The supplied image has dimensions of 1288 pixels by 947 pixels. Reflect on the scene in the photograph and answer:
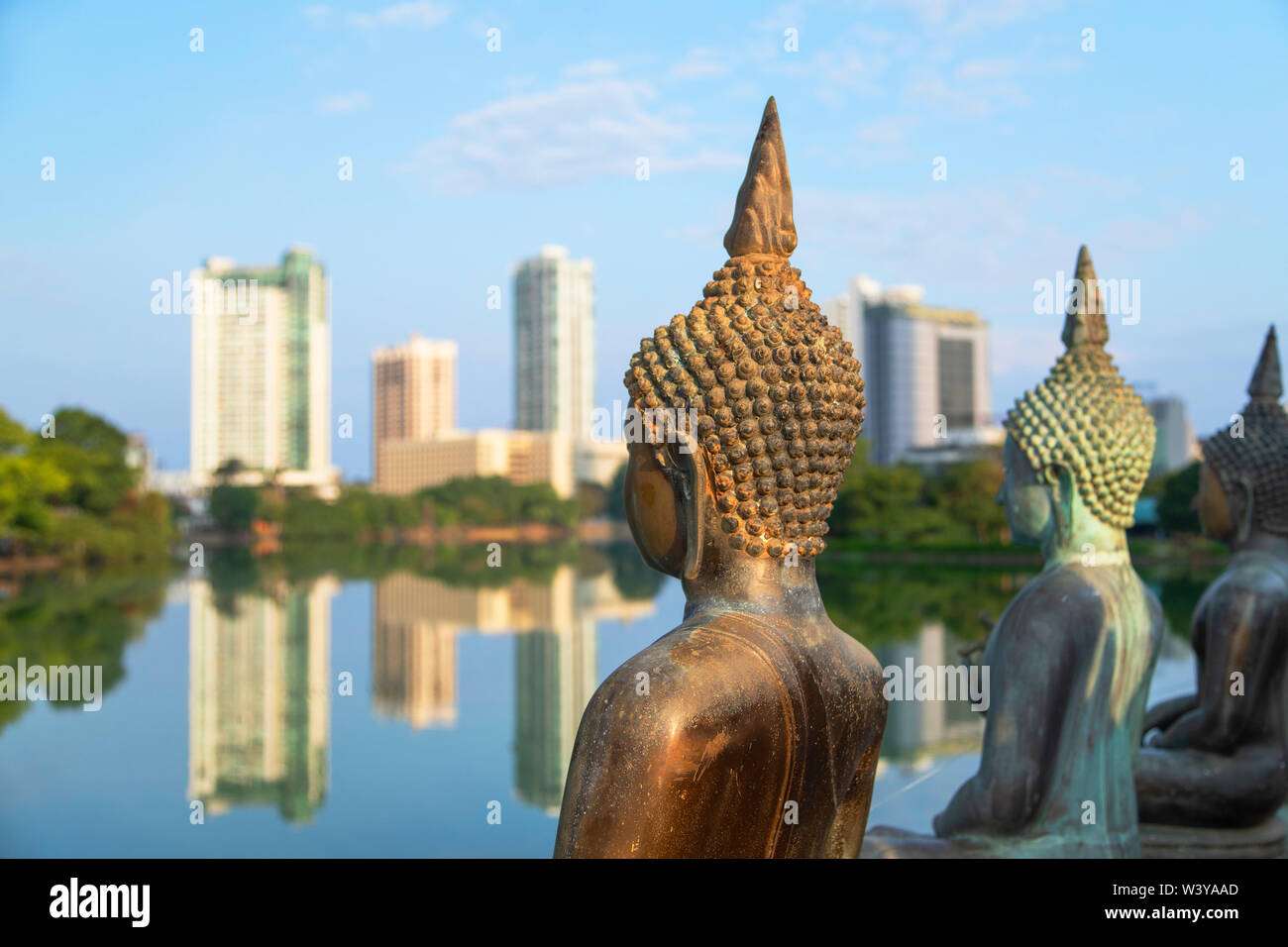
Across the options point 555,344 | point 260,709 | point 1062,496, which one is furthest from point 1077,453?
point 555,344

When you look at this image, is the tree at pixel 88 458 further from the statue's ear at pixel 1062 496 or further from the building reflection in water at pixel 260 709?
the statue's ear at pixel 1062 496

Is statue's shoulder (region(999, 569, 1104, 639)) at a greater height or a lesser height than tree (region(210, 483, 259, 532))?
greater

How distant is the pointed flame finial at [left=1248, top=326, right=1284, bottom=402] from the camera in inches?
197

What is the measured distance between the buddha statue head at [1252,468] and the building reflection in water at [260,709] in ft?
22.2

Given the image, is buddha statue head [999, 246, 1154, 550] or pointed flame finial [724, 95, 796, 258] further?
buddha statue head [999, 246, 1154, 550]

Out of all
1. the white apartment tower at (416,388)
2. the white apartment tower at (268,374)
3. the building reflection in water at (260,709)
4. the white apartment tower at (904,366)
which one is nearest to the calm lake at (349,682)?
the building reflection in water at (260,709)

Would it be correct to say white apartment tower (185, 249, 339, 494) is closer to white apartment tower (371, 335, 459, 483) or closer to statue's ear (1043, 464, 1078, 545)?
white apartment tower (371, 335, 459, 483)

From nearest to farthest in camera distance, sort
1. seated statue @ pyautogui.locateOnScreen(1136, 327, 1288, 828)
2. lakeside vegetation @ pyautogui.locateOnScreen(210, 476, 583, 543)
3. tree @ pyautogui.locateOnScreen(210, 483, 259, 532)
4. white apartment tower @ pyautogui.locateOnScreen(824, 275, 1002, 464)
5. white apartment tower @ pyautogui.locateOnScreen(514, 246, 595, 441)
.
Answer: seated statue @ pyautogui.locateOnScreen(1136, 327, 1288, 828)
tree @ pyautogui.locateOnScreen(210, 483, 259, 532)
lakeside vegetation @ pyautogui.locateOnScreen(210, 476, 583, 543)
white apartment tower @ pyautogui.locateOnScreen(824, 275, 1002, 464)
white apartment tower @ pyautogui.locateOnScreen(514, 246, 595, 441)

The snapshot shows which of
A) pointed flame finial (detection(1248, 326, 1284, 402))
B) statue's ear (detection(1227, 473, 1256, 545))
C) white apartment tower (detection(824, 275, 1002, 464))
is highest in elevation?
white apartment tower (detection(824, 275, 1002, 464))

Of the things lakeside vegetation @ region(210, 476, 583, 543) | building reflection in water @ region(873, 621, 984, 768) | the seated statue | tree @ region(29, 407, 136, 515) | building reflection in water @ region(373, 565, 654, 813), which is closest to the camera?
the seated statue

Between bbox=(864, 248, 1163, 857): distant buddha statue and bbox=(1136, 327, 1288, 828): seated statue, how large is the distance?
0.79m

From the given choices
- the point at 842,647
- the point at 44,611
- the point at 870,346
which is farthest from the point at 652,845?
the point at 870,346

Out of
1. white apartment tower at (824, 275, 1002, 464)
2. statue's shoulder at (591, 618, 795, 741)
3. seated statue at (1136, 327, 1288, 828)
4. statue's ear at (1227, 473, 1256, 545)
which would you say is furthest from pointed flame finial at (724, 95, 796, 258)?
white apartment tower at (824, 275, 1002, 464)
